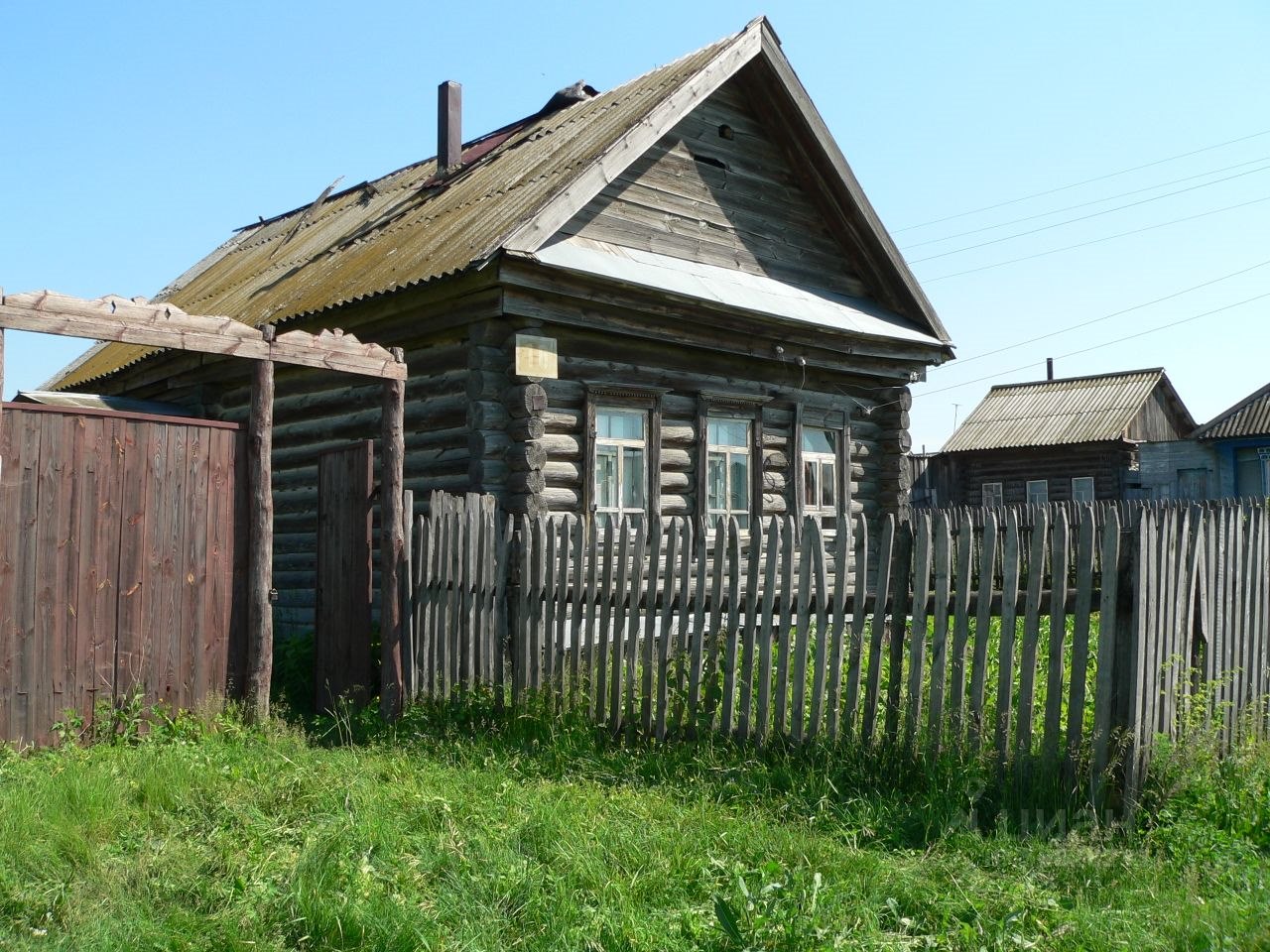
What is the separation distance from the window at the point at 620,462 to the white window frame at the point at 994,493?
26509 mm

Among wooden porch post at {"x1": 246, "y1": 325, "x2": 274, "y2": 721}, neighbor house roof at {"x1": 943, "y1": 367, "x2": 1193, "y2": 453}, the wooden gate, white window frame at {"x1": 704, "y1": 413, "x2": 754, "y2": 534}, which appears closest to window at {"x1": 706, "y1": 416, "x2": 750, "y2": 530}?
white window frame at {"x1": 704, "y1": 413, "x2": 754, "y2": 534}

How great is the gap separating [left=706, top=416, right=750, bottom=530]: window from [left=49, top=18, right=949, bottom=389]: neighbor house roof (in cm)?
294

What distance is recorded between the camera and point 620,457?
33.7 ft

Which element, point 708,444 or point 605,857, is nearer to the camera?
point 605,857

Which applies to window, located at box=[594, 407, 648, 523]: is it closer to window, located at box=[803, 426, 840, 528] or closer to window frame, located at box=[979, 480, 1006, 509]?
window, located at box=[803, 426, 840, 528]

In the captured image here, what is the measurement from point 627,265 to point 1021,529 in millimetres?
8644

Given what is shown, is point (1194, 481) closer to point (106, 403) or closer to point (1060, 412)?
point (1060, 412)

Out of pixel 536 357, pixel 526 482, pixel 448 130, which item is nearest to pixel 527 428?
pixel 526 482

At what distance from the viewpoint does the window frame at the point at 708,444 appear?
1083cm

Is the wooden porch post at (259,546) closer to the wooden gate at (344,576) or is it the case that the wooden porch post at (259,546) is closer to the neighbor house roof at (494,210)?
the wooden gate at (344,576)

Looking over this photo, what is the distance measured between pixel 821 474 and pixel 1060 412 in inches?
997

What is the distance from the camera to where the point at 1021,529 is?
15.7 meters

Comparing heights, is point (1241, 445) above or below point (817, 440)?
above

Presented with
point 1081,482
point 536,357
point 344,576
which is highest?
point 536,357
